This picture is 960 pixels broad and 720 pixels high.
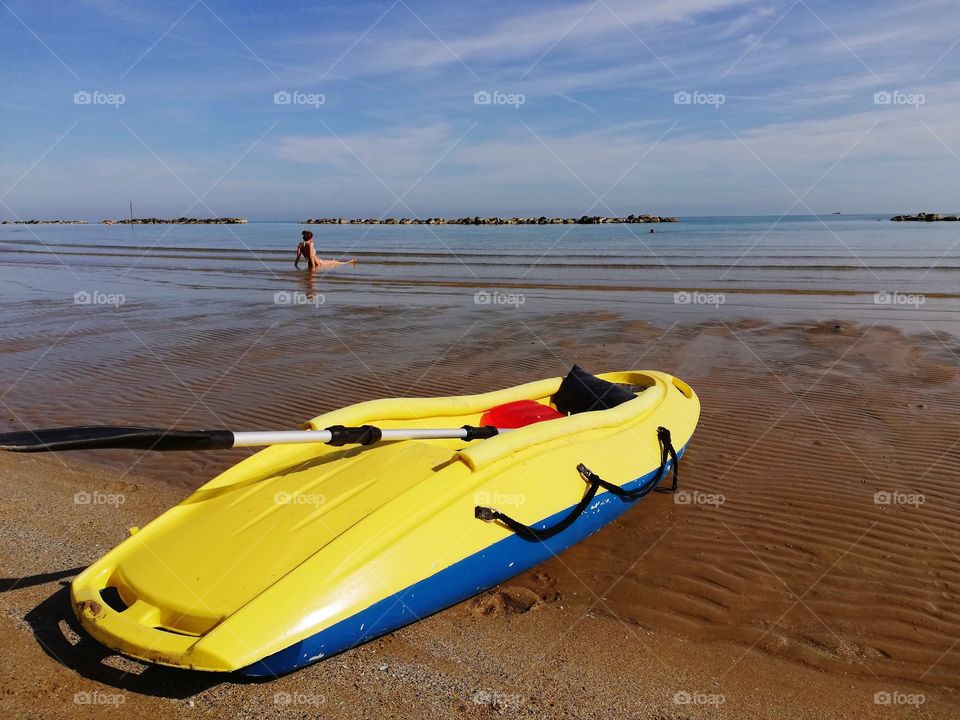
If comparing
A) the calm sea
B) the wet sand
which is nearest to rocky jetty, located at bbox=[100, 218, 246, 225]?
the calm sea

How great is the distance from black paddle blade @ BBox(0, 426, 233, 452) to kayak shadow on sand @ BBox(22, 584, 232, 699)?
941 mm

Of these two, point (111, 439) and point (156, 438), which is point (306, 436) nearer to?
point (156, 438)

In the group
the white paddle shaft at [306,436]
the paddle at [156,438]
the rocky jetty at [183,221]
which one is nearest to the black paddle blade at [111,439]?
the paddle at [156,438]

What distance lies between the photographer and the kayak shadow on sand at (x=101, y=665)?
291 cm

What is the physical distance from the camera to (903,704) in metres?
3.04

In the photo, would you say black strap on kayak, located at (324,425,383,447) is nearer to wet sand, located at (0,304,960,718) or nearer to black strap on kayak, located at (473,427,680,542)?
black strap on kayak, located at (473,427,680,542)

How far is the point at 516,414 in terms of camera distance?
219 inches

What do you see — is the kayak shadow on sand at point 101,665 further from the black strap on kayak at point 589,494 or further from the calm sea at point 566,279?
the calm sea at point 566,279

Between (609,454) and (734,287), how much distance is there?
14341mm

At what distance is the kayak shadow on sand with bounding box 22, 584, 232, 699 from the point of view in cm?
291

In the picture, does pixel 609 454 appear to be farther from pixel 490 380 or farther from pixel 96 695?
pixel 490 380

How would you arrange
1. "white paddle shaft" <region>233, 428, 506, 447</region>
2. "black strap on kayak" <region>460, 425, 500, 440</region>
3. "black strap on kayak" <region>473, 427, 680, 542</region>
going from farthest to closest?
"black strap on kayak" <region>460, 425, 500, 440</region> → "black strap on kayak" <region>473, 427, 680, 542</region> → "white paddle shaft" <region>233, 428, 506, 447</region>

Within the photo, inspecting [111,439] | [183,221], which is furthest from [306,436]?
[183,221]

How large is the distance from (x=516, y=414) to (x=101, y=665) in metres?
3.30
